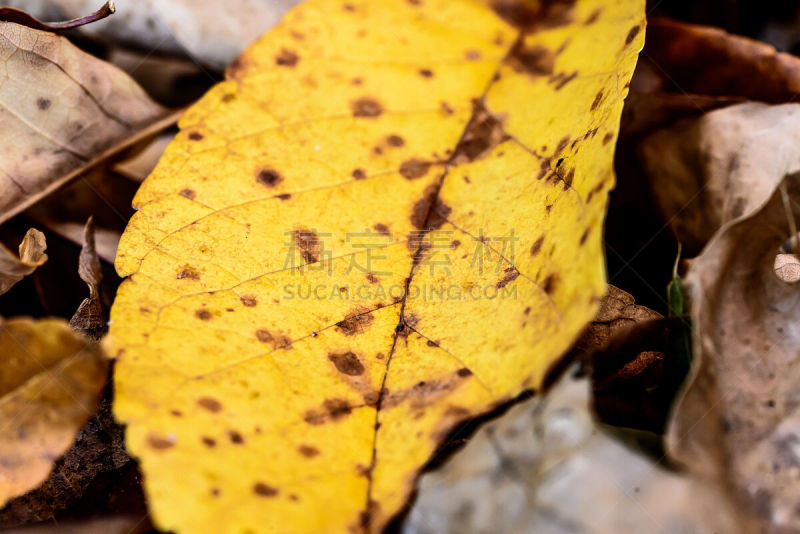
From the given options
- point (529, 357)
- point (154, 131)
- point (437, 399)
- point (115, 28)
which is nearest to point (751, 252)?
point (529, 357)

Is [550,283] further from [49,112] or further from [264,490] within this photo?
[49,112]

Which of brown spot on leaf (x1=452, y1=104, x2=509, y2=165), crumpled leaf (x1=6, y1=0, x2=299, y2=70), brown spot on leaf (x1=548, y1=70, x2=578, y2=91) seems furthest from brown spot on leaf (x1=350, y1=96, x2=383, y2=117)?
crumpled leaf (x1=6, y1=0, x2=299, y2=70)

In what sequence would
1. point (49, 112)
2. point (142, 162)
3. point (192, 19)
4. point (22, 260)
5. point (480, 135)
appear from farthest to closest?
point (192, 19), point (142, 162), point (49, 112), point (22, 260), point (480, 135)

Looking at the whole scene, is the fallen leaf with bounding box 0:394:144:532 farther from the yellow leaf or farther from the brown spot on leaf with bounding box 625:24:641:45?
the brown spot on leaf with bounding box 625:24:641:45

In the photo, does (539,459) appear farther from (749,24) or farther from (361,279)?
(749,24)

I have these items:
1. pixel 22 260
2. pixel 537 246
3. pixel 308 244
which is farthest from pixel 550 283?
pixel 22 260
